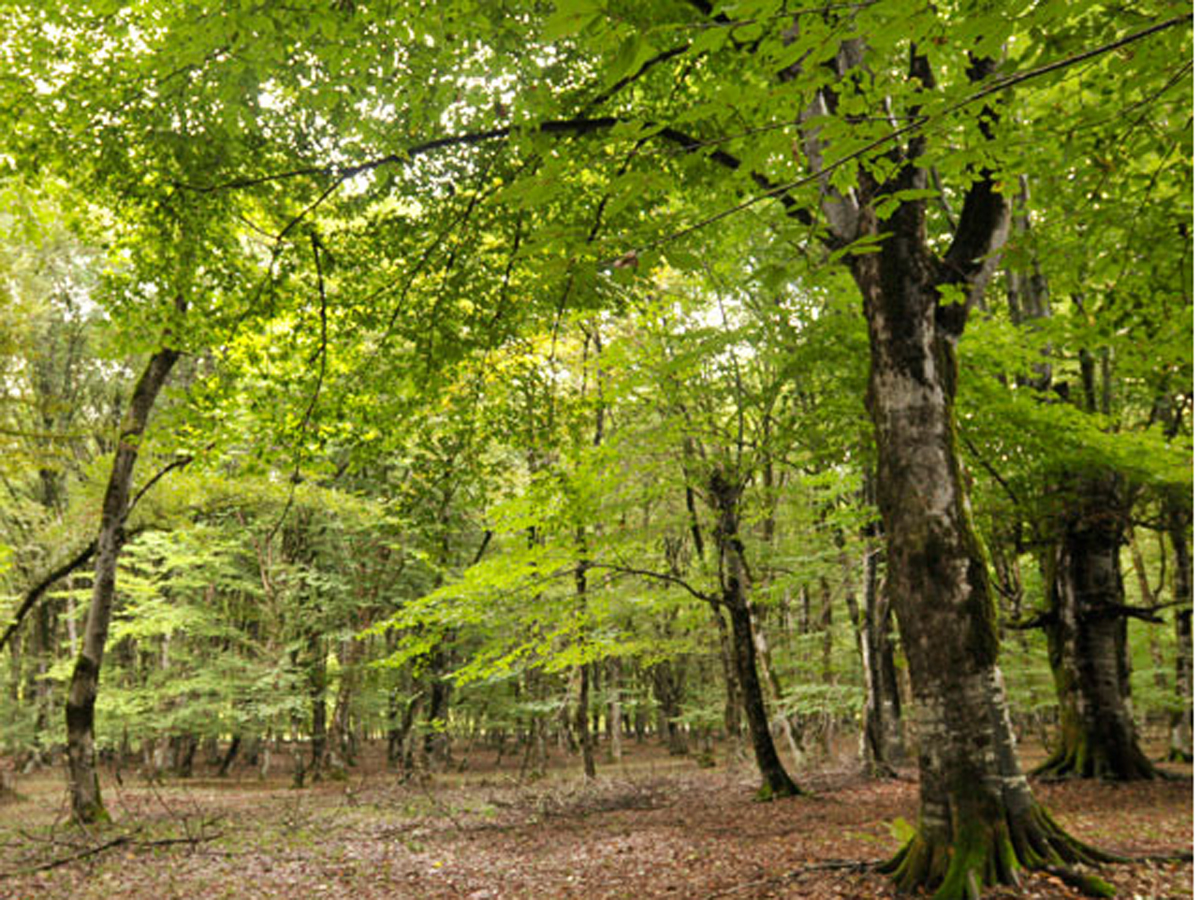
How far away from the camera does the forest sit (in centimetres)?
361

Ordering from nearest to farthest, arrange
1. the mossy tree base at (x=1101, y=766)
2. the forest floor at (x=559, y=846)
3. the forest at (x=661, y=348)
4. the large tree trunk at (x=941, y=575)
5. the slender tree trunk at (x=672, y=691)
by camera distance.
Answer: the forest at (x=661, y=348) → the large tree trunk at (x=941, y=575) → the forest floor at (x=559, y=846) → the mossy tree base at (x=1101, y=766) → the slender tree trunk at (x=672, y=691)

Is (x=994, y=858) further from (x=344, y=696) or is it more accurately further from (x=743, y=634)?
(x=344, y=696)

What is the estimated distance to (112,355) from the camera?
307 inches

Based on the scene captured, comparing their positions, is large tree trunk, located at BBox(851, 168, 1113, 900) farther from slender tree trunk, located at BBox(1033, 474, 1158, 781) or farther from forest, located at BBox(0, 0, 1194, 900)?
slender tree trunk, located at BBox(1033, 474, 1158, 781)

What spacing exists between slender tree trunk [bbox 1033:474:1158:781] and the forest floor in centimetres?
58

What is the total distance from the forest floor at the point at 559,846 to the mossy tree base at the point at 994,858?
114mm

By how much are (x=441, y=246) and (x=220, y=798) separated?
1665cm

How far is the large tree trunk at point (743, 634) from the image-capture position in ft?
38.8

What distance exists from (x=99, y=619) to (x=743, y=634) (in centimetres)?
1076

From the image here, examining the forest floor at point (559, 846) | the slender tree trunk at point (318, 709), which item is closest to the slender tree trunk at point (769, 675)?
the forest floor at point (559, 846)

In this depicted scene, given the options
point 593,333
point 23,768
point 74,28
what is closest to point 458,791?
point 593,333

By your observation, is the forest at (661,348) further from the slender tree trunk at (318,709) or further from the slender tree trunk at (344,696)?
the slender tree trunk at (318,709)

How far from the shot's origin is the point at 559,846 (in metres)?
9.46

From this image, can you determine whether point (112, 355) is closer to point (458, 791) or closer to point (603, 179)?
point (603, 179)
